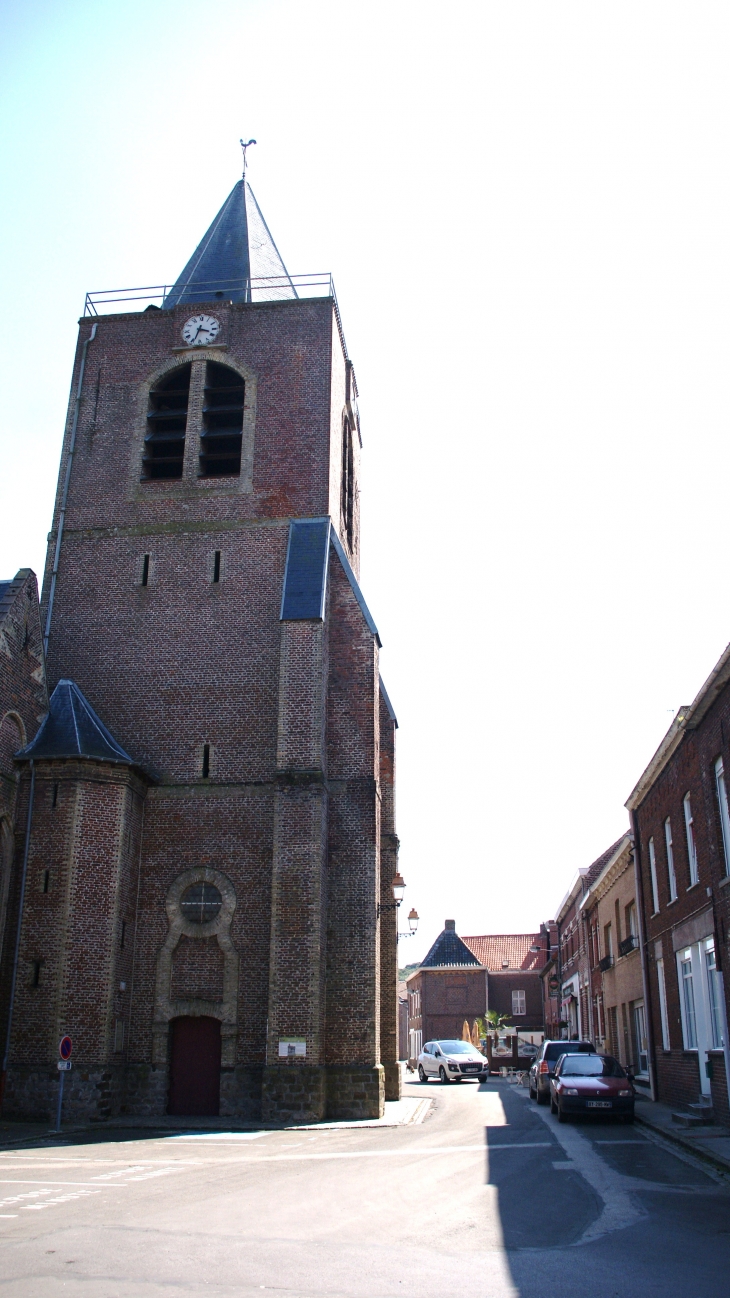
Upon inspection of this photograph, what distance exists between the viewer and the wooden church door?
19.2 m

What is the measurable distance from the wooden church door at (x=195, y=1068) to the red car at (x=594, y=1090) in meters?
6.30

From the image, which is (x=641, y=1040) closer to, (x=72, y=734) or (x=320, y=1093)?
(x=320, y=1093)

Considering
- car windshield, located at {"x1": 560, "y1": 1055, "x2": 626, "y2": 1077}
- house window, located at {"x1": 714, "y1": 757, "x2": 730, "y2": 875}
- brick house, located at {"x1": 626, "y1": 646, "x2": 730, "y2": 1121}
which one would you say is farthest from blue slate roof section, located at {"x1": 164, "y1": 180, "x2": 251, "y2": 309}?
car windshield, located at {"x1": 560, "y1": 1055, "x2": 626, "y2": 1077}

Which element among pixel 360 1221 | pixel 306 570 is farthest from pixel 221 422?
pixel 360 1221

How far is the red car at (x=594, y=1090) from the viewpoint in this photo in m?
18.0

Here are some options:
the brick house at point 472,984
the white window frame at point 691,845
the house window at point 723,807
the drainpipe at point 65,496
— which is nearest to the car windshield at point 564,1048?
the white window frame at point 691,845

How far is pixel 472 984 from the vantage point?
6062 centimetres

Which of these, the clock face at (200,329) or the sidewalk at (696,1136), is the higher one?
the clock face at (200,329)

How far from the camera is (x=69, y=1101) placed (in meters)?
17.5

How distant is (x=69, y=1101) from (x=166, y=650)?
9.10m

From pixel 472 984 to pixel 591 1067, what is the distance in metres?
43.3

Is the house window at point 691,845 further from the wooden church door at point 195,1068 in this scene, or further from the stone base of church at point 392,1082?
the wooden church door at point 195,1068

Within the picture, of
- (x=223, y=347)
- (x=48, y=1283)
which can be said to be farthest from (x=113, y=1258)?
(x=223, y=347)

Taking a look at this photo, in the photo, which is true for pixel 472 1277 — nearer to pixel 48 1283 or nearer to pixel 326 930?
pixel 48 1283
